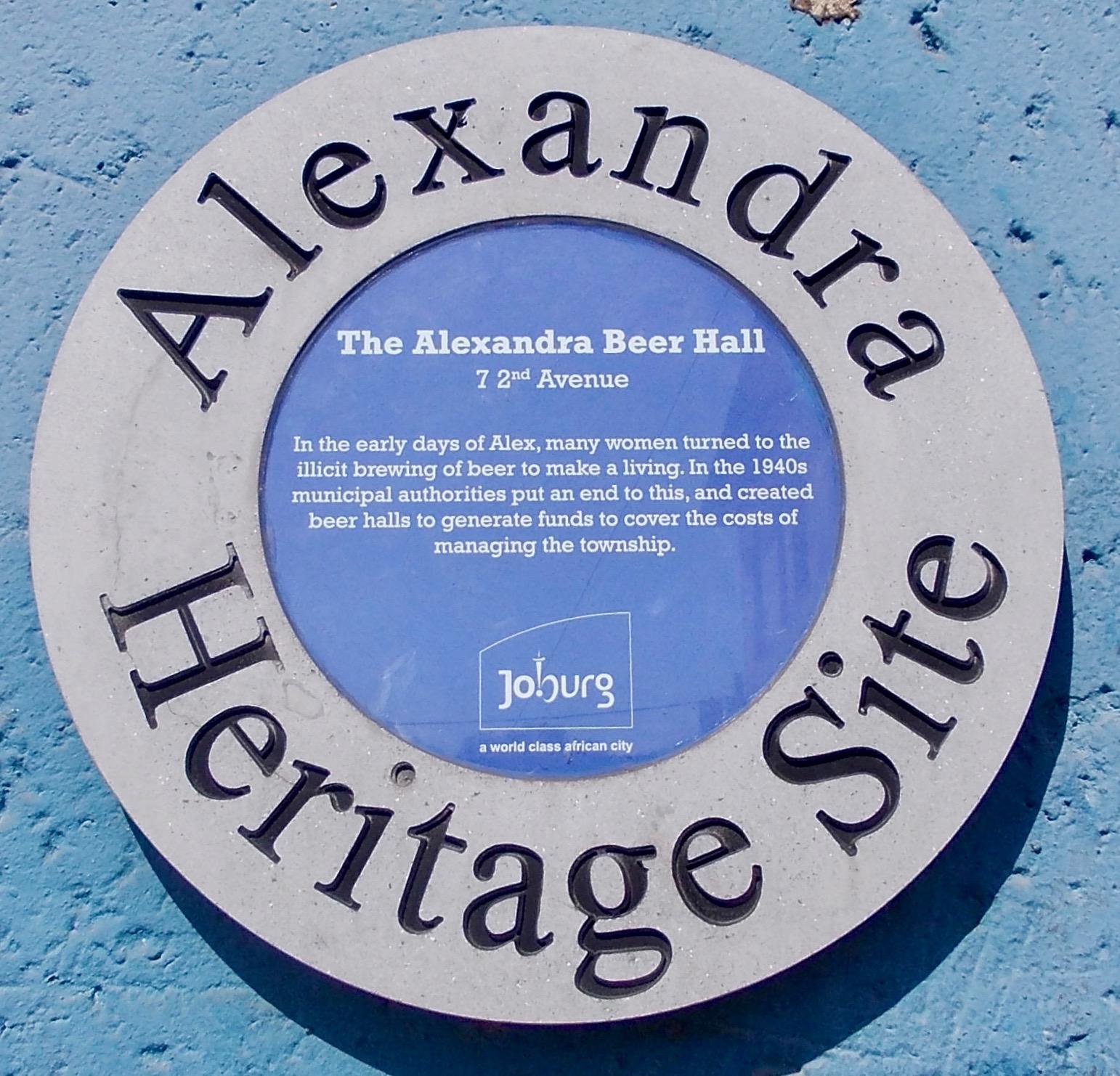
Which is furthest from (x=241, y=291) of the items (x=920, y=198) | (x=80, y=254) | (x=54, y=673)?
(x=920, y=198)

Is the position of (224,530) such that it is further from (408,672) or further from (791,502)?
(791,502)

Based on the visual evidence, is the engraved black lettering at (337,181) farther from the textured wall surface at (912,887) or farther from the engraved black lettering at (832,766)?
the engraved black lettering at (832,766)

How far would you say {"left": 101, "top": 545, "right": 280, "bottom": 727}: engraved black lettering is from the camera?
7.34ft

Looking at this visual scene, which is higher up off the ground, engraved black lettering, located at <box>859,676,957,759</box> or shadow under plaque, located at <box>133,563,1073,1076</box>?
engraved black lettering, located at <box>859,676,957,759</box>

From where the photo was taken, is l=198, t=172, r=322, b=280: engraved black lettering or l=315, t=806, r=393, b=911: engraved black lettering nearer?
l=315, t=806, r=393, b=911: engraved black lettering

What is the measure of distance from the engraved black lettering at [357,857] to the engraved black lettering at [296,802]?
38 mm

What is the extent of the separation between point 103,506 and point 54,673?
32cm

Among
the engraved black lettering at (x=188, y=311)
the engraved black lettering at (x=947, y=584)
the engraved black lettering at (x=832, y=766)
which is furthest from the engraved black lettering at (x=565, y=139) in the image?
the engraved black lettering at (x=832, y=766)

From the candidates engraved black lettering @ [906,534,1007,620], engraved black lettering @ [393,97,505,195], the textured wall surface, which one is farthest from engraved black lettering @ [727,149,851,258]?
engraved black lettering @ [906,534,1007,620]

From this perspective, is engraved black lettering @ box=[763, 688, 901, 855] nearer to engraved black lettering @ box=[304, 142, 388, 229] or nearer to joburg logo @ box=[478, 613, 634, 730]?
joburg logo @ box=[478, 613, 634, 730]

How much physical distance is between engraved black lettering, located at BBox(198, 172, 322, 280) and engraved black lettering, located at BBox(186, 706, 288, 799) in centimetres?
83

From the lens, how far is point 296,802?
2207mm

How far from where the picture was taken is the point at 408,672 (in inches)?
88.7

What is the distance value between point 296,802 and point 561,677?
0.52m
